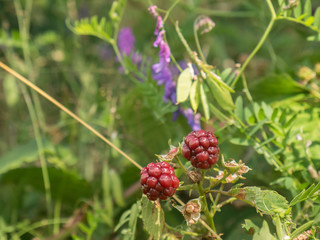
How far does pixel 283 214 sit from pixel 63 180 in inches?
25.6

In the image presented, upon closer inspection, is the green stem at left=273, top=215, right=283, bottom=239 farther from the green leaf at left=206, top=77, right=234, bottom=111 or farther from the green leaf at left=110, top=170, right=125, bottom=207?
the green leaf at left=110, top=170, right=125, bottom=207

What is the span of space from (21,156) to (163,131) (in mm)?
370

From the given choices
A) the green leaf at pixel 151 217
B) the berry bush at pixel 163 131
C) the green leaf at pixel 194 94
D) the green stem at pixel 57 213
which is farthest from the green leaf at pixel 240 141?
the green stem at pixel 57 213

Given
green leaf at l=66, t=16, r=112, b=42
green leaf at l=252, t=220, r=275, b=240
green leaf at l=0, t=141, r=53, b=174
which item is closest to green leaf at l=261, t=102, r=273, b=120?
green leaf at l=252, t=220, r=275, b=240

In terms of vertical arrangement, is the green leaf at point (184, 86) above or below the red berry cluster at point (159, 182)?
above

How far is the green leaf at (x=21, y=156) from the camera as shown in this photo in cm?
102

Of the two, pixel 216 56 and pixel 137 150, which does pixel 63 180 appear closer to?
pixel 137 150

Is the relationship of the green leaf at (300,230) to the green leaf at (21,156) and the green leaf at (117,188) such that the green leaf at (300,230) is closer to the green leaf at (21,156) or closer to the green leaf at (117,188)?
the green leaf at (117,188)

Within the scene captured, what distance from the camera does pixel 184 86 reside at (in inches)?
26.5

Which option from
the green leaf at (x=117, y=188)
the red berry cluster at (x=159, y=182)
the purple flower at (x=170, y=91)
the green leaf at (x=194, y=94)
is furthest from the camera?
the green leaf at (x=117, y=188)

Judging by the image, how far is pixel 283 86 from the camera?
922mm

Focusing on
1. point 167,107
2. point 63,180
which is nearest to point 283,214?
point 167,107

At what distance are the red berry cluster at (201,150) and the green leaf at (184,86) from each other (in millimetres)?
122

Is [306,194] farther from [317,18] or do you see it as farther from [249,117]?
[317,18]
